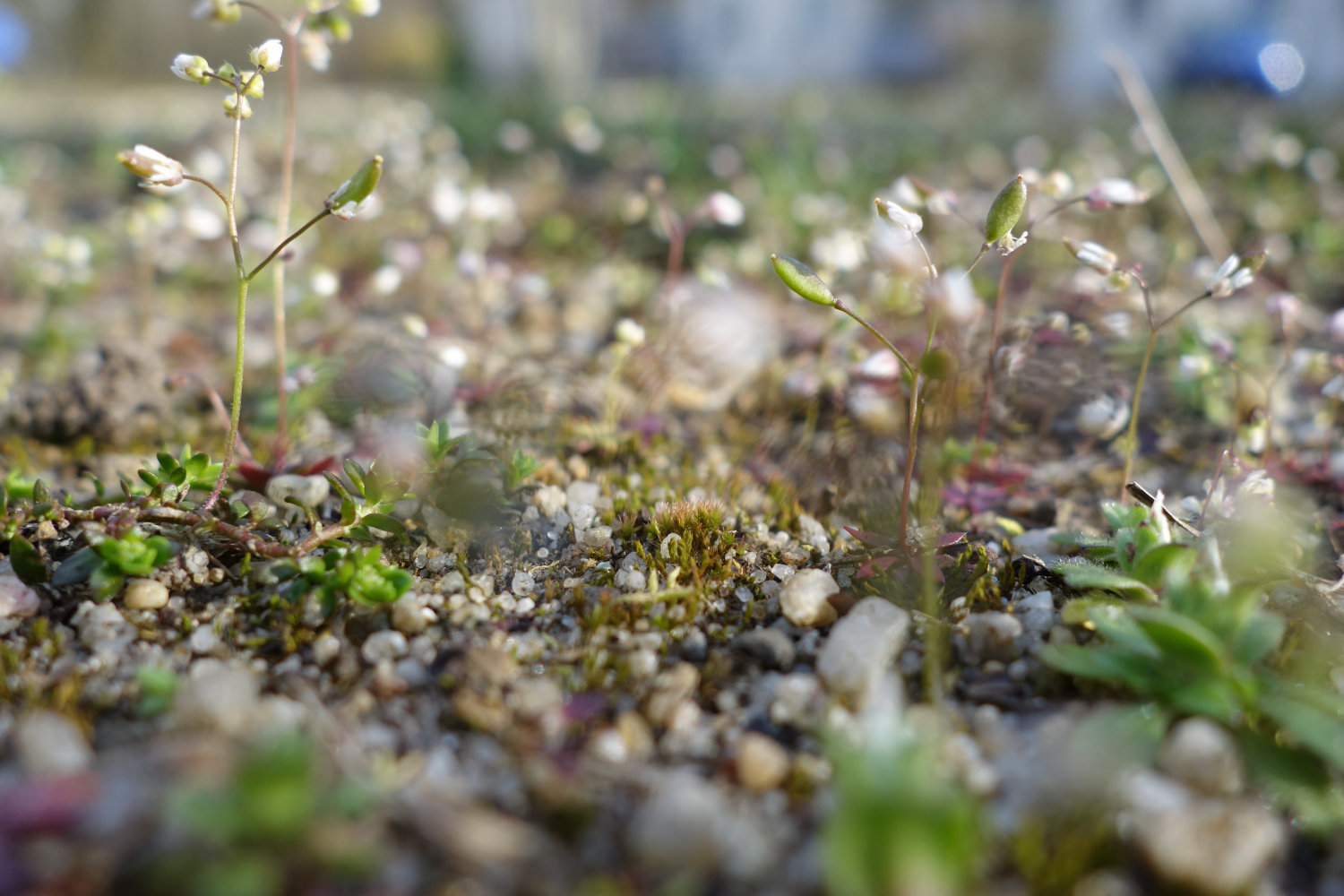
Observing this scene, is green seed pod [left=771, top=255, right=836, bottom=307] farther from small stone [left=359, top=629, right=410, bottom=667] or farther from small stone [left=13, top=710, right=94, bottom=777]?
small stone [left=13, top=710, right=94, bottom=777]

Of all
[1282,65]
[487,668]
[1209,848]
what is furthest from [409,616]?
[1282,65]

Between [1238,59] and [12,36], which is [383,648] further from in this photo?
[12,36]

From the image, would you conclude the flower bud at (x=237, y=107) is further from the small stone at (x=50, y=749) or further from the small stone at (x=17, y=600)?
the small stone at (x=50, y=749)

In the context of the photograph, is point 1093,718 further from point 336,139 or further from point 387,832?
point 336,139

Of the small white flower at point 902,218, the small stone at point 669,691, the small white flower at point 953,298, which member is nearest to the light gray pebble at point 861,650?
the small stone at point 669,691

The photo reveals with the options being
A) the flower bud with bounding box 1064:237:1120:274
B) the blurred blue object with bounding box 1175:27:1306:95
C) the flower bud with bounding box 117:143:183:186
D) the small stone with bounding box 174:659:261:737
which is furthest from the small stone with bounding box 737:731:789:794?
the blurred blue object with bounding box 1175:27:1306:95

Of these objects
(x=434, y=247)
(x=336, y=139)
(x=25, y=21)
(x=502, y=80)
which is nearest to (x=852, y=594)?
(x=434, y=247)
